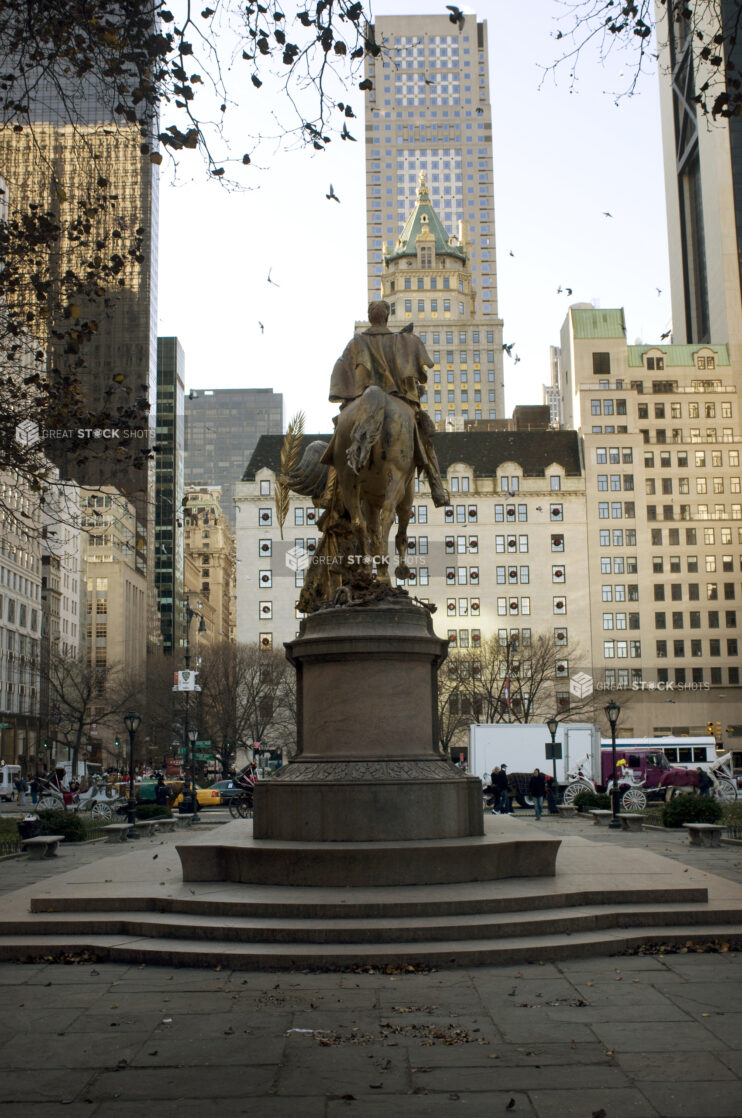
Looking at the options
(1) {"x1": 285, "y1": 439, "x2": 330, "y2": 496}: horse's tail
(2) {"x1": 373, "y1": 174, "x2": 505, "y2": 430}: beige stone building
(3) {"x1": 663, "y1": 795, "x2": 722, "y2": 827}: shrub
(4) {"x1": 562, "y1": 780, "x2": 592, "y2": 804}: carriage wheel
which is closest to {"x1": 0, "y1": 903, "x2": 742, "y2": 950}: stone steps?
(1) {"x1": 285, "y1": 439, "x2": 330, "y2": 496}: horse's tail

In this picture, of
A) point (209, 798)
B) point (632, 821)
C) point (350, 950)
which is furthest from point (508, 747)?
point (350, 950)

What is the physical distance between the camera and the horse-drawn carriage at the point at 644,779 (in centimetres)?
4465

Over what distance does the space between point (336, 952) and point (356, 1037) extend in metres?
2.01

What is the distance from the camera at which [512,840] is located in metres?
11.8

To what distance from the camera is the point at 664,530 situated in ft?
354

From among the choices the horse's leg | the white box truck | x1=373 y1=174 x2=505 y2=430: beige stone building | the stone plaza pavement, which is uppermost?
x1=373 y1=174 x2=505 y2=430: beige stone building

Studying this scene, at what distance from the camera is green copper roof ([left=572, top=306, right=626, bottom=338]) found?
112625 mm

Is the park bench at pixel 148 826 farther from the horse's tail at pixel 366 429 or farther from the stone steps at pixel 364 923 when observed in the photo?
the stone steps at pixel 364 923

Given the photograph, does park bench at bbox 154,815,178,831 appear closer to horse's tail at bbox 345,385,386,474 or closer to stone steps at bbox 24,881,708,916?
horse's tail at bbox 345,385,386,474

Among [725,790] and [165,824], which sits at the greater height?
[165,824]

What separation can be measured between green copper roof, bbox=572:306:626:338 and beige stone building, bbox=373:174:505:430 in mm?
48978

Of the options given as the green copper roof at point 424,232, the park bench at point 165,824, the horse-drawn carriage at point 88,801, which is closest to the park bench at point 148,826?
the park bench at point 165,824

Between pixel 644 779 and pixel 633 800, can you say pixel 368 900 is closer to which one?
pixel 633 800

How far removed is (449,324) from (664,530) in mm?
63367
